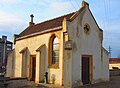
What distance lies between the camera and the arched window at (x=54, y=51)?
1829 centimetres

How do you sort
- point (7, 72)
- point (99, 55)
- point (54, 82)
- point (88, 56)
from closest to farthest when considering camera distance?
point (54, 82) → point (88, 56) → point (99, 55) → point (7, 72)

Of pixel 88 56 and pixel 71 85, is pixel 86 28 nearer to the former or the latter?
pixel 88 56

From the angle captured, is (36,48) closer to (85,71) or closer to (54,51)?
(54,51)

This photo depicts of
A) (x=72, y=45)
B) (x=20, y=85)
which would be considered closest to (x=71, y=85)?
(x=72, y=45)

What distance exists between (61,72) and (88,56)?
13.3 feet

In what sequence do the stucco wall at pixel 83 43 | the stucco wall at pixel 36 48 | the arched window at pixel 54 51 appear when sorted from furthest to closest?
the arched window at pixel 54 51, the stucco wall at pixel 36 48, the stucco wall at pixel 83 43

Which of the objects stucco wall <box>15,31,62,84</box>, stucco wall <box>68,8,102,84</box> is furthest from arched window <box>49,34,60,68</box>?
stucco wall <box>68,8,102,84</box>

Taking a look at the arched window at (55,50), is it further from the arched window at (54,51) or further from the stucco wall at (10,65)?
the stucco wall at (10,65)

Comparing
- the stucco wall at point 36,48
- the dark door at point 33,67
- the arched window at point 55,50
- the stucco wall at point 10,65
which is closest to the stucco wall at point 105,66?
the arched window at point 55,50

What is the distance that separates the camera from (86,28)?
19.7 metres

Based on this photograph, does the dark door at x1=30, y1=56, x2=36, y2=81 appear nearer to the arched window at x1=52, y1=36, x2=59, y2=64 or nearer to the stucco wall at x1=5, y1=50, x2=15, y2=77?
the arched window at x1=52, y1=36, x2=59, y2=64

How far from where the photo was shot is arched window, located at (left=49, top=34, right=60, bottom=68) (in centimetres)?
1829

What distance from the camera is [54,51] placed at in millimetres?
18656

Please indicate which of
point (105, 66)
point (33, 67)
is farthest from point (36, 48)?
point (105, 66)
